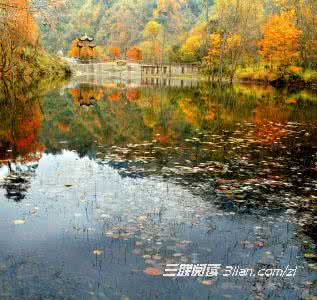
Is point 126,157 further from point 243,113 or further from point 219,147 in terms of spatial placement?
point 243,113

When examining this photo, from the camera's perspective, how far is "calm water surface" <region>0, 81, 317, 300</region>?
5.71 m

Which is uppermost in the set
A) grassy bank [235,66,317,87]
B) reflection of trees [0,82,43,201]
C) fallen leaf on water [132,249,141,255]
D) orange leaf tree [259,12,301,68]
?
orange leaf tree [259,12,301,68]

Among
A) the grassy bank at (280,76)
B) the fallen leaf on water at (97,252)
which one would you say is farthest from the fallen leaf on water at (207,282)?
the grassy bank at (280,76)

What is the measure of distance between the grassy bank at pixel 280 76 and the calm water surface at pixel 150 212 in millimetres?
44708

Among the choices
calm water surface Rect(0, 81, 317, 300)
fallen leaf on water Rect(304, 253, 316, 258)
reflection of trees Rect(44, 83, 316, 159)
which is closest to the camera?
calm water surface Rect(0, 81, 317, 300)

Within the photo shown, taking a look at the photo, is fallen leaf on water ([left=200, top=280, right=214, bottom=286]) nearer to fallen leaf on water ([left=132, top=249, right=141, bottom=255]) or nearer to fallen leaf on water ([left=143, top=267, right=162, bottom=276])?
fallen leaf on water ([left=143, top=267, right=162, bottom=276])

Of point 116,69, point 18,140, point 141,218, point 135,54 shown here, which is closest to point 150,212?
point 141,218

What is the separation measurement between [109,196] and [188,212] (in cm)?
200

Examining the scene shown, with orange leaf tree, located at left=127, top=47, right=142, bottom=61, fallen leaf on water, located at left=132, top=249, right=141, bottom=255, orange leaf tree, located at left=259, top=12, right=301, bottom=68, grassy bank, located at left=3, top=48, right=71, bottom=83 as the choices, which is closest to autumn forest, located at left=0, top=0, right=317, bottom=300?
fallen leaf on water, located at left=132, top=249, right=141, bottom=255

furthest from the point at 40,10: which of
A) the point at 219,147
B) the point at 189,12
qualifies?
the point at 189,12

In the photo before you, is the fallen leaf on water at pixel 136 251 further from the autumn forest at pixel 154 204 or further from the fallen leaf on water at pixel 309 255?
the fallen leaf on water at pixel 309 255

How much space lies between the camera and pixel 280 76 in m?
61.2

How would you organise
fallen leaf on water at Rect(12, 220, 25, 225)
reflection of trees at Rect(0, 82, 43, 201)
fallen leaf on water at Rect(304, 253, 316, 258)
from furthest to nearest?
1. reflection of trees at Rect(0, 82, 43, 201)
2. fallen leaf on water at Rect(12, 220, 25, 225)
3. fallen leaf on water at Rect(304, 253, 316, 258)

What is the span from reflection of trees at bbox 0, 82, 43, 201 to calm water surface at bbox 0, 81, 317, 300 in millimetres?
50
